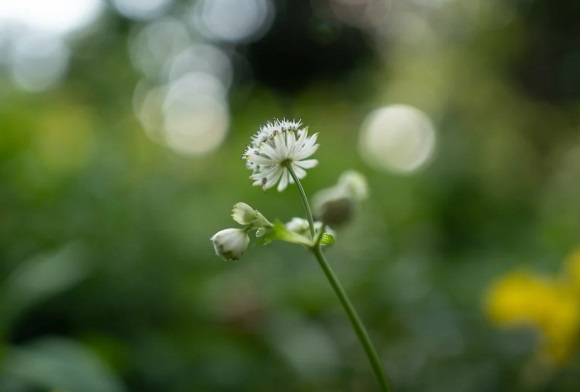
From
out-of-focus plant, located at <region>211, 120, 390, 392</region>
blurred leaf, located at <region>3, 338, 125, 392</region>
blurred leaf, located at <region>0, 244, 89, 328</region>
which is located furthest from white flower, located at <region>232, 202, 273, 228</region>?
blurred leaf, located at <region>0, 244, 89, 328</region>

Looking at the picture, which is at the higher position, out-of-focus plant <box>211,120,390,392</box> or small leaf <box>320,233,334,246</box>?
out-of-focus plant <box>211,120,390,392</box>

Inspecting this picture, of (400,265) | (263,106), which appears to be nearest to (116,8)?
(263,106)

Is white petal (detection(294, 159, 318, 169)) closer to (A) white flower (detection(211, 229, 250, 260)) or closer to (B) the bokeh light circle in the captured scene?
(A) white flower (detection(211, 229, 250, 260))

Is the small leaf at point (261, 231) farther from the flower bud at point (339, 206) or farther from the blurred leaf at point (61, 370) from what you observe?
the blurred leaf at point (61, 370)

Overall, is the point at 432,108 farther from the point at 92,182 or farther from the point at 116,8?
the point at 92,182

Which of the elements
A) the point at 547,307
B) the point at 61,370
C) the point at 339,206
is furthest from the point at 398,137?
the point at 339,206

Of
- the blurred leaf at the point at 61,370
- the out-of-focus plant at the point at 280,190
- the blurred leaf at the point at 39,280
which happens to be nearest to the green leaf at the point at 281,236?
the out-of-focus plant at the point at 280,190

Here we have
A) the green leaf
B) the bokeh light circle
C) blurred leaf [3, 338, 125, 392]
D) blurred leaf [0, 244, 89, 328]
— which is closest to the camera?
the green leaf
